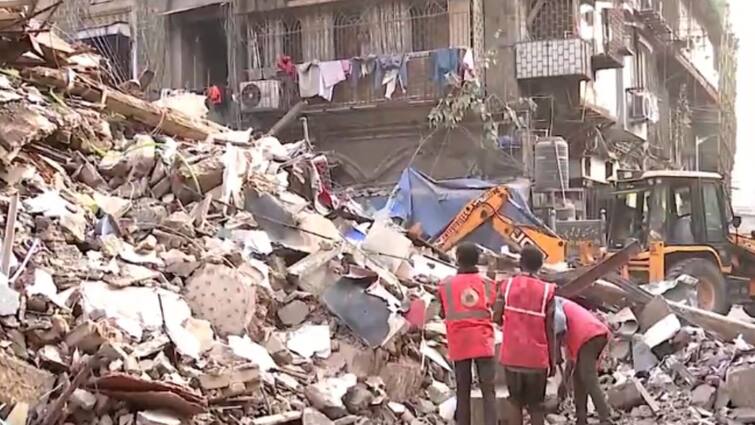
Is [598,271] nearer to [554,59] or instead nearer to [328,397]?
[328,397]

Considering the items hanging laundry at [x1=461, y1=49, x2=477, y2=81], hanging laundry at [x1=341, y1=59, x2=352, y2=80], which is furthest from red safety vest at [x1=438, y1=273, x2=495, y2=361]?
hanging laundry at [x1=341, y1=59, x2=352, y2=80]

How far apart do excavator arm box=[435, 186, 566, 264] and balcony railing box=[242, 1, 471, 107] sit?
622 centimetres

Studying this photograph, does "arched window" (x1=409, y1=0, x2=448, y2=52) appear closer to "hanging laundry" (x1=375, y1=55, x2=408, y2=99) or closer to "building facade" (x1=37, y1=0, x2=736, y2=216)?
"building facade" (x1=37, y1=0, x2=736, y2=216)

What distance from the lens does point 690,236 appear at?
1252cm

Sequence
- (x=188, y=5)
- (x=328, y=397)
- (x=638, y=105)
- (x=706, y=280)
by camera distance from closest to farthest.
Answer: (x=328, y=397) → (x=706, y=280) → (x=188, y=5) → (x=638, y=105)

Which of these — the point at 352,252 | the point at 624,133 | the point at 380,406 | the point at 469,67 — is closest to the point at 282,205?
the point at 352,252

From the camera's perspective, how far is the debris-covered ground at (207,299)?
5637 millimetres

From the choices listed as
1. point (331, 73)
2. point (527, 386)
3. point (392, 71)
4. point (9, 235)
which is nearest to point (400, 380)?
point (527, 386)

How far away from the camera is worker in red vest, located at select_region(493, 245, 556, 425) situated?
5.93 metres

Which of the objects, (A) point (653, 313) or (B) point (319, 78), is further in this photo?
(B) point (319, 78)

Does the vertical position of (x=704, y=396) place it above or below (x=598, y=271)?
below

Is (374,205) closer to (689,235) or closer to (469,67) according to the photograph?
(469,67)

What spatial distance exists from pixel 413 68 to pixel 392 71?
1.44 ft

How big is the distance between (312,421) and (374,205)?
11.1 meters
